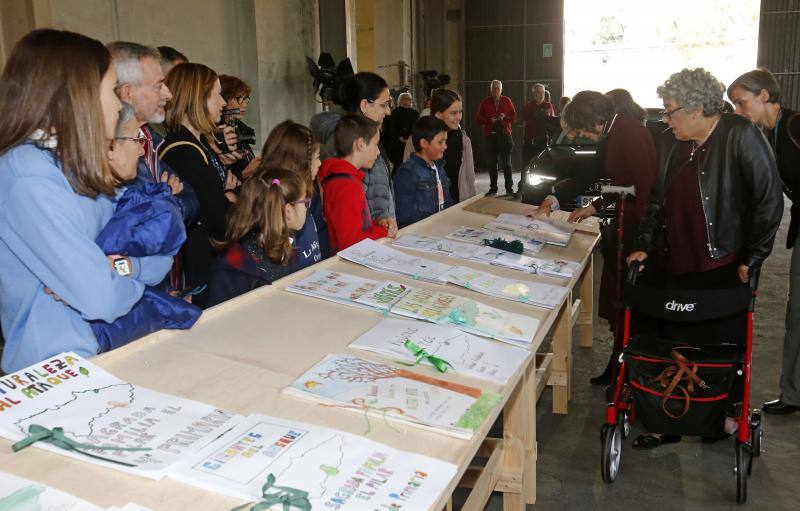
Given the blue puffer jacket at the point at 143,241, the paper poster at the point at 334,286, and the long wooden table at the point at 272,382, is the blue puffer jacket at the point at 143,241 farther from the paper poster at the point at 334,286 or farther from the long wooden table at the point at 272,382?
the paper poster at the point at 334,286

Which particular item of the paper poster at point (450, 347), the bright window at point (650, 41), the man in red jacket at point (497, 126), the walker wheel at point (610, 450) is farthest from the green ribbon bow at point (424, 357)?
the bright window at point (650, 41)

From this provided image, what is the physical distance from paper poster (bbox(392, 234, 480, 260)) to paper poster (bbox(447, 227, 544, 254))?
8 centimetres

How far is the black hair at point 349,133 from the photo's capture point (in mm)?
3334

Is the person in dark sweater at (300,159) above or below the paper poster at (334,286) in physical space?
above

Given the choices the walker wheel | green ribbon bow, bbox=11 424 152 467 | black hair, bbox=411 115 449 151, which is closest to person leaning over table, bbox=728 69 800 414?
A: the walker wheel

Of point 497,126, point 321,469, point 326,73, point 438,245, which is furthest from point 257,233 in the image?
point 497,126

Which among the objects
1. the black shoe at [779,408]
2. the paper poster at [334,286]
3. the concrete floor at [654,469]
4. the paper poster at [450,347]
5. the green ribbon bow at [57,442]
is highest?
the green ribbon bow at [57,442]

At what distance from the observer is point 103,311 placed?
1.69m

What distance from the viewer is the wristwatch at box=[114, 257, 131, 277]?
5.86 feet

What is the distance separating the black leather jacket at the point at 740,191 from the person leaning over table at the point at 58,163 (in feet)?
7.18

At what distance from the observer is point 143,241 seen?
1813mm

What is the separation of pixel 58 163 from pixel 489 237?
204cm

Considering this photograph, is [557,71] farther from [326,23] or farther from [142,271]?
[142,271]

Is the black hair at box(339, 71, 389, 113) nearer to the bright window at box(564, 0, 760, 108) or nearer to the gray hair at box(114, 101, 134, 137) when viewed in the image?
the gray hair at box(114, 101, 134, 137)
